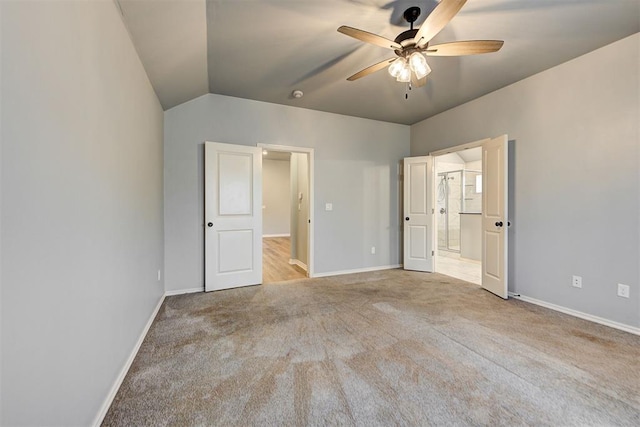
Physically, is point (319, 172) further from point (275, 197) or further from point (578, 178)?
point (275, 197)

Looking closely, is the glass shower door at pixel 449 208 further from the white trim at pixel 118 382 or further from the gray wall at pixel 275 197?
the white trim at pixel 118 382

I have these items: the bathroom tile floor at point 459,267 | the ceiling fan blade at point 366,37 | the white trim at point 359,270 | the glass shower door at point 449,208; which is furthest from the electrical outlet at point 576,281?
the glass shower door at point 449,208

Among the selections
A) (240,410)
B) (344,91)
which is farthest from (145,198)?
(344,91)

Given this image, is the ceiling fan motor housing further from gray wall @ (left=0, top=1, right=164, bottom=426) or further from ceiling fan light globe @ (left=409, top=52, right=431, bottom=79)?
gray wall @ (left=0, top=1, right=164, bottom=426)

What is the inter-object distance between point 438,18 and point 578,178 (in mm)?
2370

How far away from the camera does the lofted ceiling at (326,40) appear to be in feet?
6.72

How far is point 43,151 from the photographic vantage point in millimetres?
986

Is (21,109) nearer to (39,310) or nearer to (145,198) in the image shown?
(39,310)

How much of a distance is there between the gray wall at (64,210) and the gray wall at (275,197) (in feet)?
25.9

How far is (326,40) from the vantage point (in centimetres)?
247

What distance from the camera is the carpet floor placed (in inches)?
59.1

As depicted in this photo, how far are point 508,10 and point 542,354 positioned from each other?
266cm

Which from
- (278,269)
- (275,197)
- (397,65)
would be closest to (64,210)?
(397,65)

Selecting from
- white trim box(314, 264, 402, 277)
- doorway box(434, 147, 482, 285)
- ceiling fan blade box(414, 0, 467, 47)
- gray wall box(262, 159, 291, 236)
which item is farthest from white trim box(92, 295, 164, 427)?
gray wall box(262, 159, 291, 236)
